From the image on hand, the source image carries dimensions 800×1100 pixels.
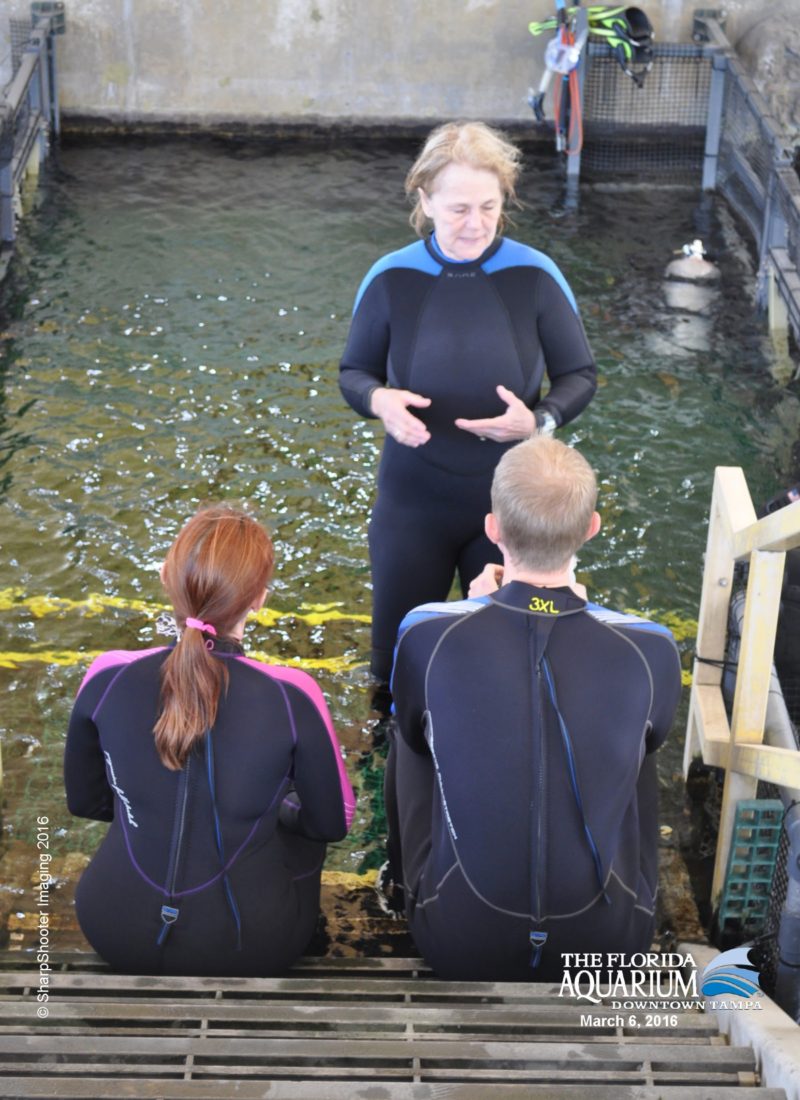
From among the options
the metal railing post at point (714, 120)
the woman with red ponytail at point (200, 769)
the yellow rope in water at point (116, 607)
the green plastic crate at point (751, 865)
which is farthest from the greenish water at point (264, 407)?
the woman with red ponytail at point (200, 769)

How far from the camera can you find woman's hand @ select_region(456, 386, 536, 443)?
10.8ft

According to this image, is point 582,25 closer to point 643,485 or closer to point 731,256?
point 731,256

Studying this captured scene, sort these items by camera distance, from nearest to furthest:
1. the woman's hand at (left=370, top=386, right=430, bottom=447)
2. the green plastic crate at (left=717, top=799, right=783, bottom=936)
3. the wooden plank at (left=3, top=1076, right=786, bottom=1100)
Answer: the wooden plank at (left=3, top=1076, right=786, bottom=1100)
the green plastic crate at (left=717, top=799, right=783, bottom=936)
the woman's hand at (left=370, top=386, right=430, bottom=447)

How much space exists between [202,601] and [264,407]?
3.79 m

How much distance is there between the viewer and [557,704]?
7.61ft

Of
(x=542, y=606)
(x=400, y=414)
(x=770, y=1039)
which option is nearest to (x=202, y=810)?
(x=542, y=606)

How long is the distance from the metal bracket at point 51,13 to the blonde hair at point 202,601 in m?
7.88

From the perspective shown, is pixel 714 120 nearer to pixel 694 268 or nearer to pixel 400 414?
pixel 694 268

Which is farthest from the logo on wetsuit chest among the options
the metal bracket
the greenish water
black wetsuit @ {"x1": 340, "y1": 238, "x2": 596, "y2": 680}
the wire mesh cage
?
the metal bracket

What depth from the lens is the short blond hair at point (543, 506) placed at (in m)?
2.36

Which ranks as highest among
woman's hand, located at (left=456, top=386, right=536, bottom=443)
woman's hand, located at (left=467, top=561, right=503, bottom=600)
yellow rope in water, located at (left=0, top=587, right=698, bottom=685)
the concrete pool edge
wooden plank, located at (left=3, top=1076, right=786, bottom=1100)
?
woman's hand, located at (left=456, top=386, right=536, bottom=443)

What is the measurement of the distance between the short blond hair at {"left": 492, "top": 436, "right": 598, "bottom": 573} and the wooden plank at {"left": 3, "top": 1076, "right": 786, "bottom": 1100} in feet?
2.87

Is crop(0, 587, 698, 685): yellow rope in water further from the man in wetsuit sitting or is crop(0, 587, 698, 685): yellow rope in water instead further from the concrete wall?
the concrete wall

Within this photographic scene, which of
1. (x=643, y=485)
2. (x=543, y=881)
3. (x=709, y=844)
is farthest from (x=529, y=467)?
(x=643, y=485)
